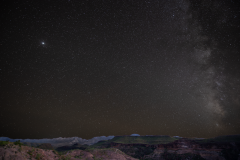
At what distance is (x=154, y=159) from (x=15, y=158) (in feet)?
268

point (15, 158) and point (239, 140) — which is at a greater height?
point (15, 158)

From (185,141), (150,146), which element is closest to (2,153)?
(185,141)

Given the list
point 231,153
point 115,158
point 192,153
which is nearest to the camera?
point 115,158

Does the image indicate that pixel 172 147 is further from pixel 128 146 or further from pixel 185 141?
pixel 128 146

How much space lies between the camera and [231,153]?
53.4 m

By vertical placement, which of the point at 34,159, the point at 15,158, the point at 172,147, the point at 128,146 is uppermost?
the point at 15,158

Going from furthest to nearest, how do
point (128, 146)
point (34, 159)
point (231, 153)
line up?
point (128, 146)
point (231, 153)
point (34, 159)

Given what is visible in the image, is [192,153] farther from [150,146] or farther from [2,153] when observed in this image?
[2,153]

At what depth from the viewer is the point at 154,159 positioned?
7262 cm

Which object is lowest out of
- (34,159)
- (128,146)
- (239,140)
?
(128,146)

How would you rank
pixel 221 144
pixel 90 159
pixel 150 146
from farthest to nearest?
pixel 150 146, pixel 221 144, pixel 90 159

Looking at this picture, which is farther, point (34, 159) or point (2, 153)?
point (34, 159)

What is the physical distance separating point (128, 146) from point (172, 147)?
42.6m

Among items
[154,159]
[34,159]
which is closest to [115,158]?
[154,159]
